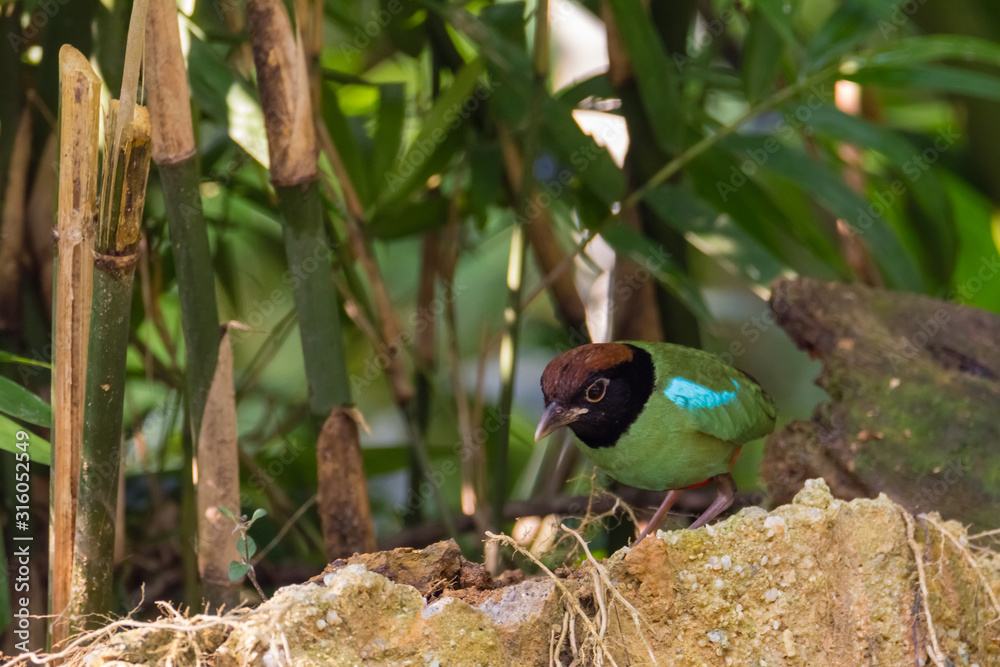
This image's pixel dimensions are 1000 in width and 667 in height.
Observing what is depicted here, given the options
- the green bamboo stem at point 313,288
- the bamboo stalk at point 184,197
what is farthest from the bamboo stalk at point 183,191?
the green bamboo stem at point 313,288

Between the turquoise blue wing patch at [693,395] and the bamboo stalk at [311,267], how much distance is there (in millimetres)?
946

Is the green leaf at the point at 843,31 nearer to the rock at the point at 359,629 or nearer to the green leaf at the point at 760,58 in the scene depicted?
the green leaf at the point at 760,58

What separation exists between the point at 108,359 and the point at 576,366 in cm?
132

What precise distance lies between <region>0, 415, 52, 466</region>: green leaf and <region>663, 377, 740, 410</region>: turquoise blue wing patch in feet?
5.48

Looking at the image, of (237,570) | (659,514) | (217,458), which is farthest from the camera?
(659,514)

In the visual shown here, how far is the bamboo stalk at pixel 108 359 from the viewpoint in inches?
66.9

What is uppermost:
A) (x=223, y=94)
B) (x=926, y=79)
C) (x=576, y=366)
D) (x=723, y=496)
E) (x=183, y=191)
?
(x=223, y=94)

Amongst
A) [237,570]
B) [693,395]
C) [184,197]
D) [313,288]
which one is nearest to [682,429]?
[693,395]

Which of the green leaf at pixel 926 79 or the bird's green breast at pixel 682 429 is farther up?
the green leaf at pixel 926 79

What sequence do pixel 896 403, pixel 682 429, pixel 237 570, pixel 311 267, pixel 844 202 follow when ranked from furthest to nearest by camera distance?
1. pixel 844 202
2. pixel 896 403
3. pixel 682 429
4. pixel 311 267
5. pixel 237 570

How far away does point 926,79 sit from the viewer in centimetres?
302

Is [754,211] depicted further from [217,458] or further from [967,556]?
[217,458]

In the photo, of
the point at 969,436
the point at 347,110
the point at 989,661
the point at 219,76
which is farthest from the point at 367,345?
the point at 989,661

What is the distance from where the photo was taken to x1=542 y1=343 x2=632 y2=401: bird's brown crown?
8.46ft
